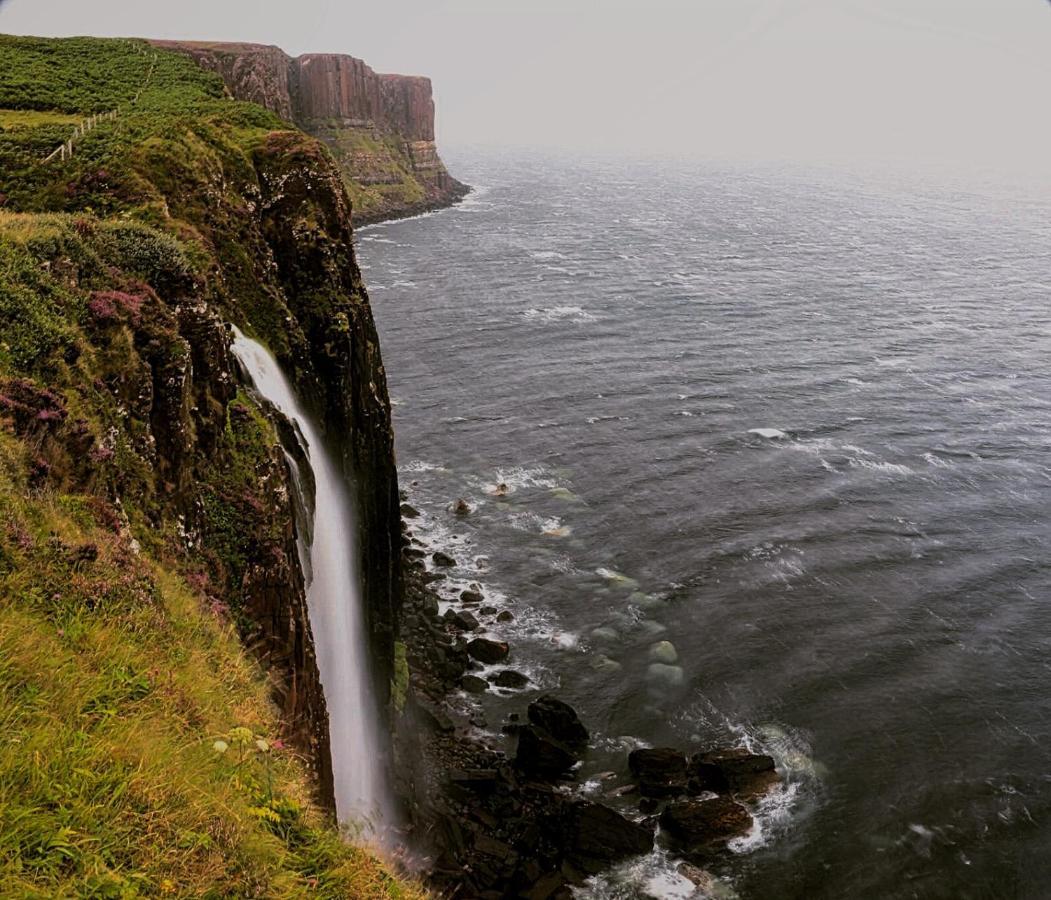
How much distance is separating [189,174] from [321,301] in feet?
18.3

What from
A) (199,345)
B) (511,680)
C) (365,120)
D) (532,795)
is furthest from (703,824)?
(365,120)

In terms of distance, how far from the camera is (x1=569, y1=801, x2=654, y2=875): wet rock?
1009 inches

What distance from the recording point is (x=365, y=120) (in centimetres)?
17138

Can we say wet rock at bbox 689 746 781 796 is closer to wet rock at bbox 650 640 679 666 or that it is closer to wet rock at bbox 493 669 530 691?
wet rock at bbox 650 640 679 666

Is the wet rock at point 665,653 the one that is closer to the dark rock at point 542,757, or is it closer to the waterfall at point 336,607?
the dark rock at point 542,757

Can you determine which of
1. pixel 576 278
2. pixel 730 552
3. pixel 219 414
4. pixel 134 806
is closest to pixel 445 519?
pixel 730 552

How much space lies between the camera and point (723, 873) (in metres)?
25.5

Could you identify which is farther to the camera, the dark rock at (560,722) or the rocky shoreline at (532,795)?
the dark rock at (560,722)

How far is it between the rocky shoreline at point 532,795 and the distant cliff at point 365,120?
12254 centimetres

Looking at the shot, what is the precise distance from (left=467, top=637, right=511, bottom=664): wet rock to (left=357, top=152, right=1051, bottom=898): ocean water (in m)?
0.98

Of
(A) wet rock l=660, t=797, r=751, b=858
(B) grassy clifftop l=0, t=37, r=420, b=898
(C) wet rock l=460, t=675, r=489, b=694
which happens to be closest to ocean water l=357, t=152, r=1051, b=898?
(C) wet rock l=460, t=675, r=489, b=694

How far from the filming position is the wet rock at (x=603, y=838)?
84.1 feet

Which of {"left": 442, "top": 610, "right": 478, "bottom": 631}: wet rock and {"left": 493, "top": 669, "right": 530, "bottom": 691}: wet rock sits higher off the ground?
{"left": 442, "top": 610, "right": 478, "bottom": 631}: wet rock

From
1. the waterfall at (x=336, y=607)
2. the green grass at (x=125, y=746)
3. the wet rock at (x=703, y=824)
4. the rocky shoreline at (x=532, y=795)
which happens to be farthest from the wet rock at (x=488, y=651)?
the green grass at (x=125, y=746)
